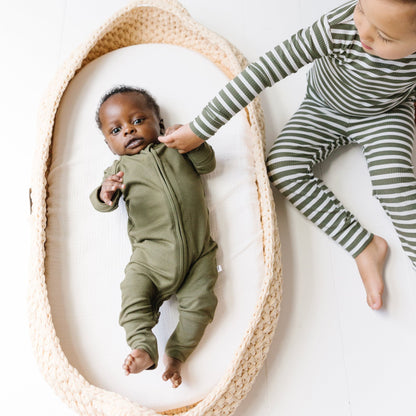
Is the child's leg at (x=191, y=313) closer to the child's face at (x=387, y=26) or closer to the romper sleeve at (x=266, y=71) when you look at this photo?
the romper sleeve at (x=266, y=71)

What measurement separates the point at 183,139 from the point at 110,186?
0.18 m

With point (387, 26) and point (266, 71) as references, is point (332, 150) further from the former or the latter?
point (387, 26)

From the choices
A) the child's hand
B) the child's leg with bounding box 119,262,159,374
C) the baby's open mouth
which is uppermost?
the baby's open mouth

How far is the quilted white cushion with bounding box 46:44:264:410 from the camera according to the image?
104cm

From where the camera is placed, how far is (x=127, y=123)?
43.9 inches

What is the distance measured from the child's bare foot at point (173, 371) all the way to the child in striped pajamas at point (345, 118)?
1.41ft

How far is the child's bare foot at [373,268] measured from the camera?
1.15m

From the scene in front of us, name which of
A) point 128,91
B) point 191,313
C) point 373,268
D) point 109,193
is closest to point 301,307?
point 373,268

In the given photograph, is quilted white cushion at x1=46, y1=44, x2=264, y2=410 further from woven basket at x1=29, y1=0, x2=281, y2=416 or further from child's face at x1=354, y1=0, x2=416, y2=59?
child's face at x1=354, y1=0, x2=416, y2=59

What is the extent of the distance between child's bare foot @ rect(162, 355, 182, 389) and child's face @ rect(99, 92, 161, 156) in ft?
1.44

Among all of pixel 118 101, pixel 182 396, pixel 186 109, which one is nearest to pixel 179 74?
pixel 186 109

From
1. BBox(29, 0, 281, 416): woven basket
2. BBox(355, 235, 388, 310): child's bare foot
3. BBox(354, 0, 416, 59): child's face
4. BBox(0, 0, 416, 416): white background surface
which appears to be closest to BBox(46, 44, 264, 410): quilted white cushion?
BBox(29, 0, 281, 416): woven basket

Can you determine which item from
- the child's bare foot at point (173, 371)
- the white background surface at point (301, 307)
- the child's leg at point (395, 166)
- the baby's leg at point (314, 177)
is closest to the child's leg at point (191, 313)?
the child's bare foot at point (173, 371)

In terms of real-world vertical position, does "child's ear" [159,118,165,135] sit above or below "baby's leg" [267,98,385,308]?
above
